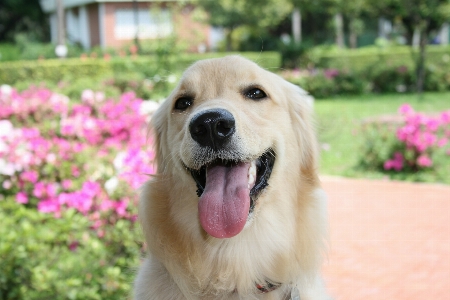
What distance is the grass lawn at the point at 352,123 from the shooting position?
28.3 ft

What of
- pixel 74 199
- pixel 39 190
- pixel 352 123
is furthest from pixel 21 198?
pixel 352 123

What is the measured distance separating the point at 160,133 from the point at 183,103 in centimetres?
37

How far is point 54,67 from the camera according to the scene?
18.6 metres

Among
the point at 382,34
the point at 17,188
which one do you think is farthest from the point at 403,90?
the point at 382,34

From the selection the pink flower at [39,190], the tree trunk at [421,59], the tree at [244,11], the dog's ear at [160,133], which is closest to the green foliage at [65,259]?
the pink flower at [39,190]

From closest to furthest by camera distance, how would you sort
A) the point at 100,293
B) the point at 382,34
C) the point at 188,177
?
the point at 188,177
the point at 100,293
the point at 382,34

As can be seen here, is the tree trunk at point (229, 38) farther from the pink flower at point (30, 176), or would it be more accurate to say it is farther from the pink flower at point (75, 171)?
the pink flower at point (30, 176)

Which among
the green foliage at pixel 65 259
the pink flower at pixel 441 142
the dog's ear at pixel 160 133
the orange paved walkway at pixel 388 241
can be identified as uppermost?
the dog's ear at pixel 160 133

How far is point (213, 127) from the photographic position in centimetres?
224

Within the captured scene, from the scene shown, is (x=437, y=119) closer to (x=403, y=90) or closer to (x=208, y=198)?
(x=208, y=198)

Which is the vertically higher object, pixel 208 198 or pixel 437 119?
pixel 208 198

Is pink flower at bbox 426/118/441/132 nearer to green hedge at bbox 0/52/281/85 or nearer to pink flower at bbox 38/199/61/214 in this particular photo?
pink flower at bbox 38/199/61/214

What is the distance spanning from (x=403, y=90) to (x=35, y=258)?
18244 mm

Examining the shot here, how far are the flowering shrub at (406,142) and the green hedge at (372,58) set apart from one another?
11478mm
